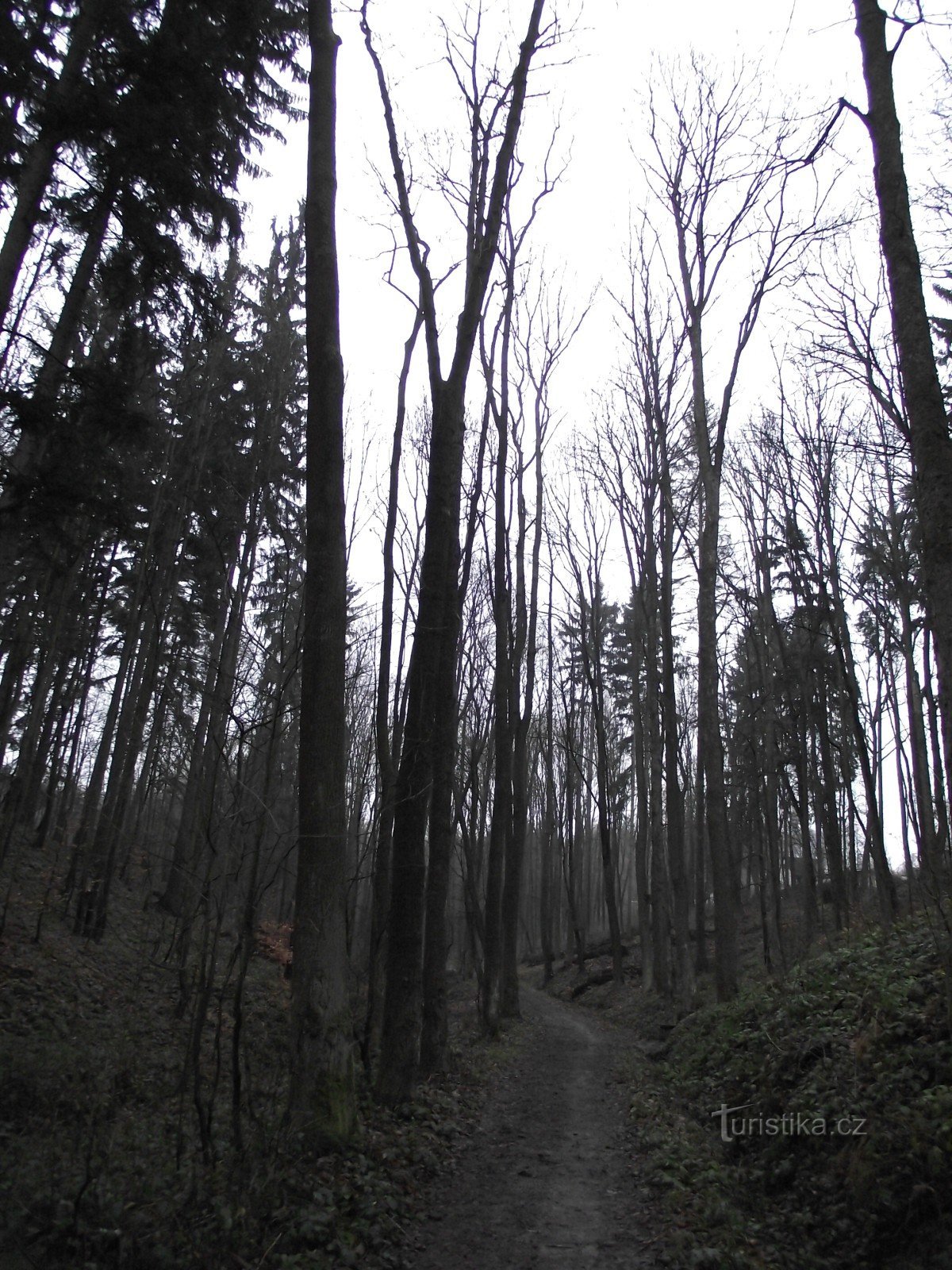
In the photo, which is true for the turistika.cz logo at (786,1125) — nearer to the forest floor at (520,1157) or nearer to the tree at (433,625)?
the forest floor at (520,1157)

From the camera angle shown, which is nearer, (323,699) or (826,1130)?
(826,1130)

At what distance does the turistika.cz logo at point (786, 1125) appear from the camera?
4.64m

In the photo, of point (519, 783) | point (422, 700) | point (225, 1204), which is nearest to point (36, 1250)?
point (225, 1204)

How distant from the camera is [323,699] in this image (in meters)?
5.69

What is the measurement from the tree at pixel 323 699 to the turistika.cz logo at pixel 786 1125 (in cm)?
295

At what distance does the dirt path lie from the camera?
4.16 meters

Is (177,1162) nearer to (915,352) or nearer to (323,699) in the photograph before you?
(323,699)

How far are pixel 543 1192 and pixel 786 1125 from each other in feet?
5.69

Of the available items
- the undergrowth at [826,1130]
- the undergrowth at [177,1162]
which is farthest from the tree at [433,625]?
the undergrowth at [826,1130]

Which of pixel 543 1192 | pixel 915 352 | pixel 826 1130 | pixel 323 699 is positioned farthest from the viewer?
pixel 915 352

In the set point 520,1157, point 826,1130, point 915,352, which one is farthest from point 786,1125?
point 915,352

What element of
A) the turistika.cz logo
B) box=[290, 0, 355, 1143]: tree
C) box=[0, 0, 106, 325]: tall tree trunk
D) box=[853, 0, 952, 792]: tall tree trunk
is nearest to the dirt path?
the turistika.cz logo

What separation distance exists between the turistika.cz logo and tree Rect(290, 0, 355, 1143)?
116 inches

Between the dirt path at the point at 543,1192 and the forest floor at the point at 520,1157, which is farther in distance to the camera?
the dirt path at the point at 543,1192
